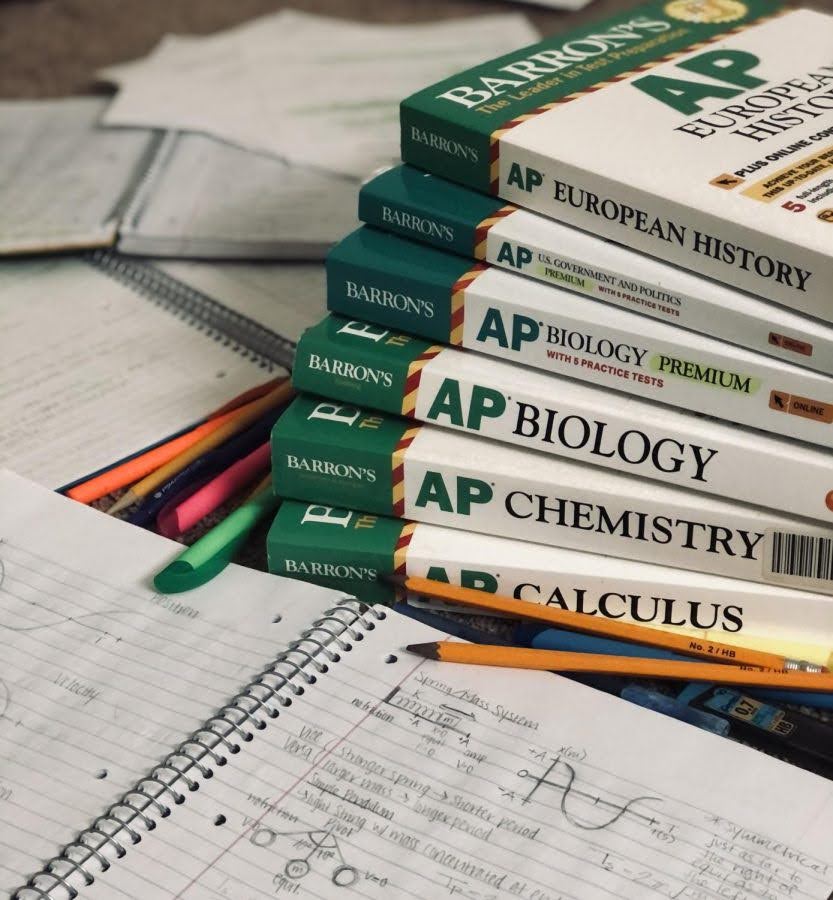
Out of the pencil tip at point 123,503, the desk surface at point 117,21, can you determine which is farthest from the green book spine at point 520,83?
the desk surface at point 117,21

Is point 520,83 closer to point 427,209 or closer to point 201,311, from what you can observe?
point 427,209

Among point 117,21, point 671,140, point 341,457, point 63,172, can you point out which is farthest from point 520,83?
point 117,21

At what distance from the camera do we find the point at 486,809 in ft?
1.67

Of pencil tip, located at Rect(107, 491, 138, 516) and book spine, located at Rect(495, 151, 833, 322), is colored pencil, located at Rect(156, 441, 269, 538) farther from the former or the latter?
book spine, located at Rect(495, 151, 833, 322)

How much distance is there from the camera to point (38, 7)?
50.1 inches

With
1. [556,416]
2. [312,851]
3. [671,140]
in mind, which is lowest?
[312,851]

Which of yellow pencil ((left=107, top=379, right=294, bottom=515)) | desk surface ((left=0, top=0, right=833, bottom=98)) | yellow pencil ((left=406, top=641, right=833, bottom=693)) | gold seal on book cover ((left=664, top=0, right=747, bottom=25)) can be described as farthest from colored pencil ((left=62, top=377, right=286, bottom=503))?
desk surface ((left=0, top=0, right=833, bottom=98))

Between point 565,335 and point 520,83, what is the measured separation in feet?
0.50

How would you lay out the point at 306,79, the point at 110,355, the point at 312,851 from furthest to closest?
the point at 306,79, the point at 110,355, the point at 312,851

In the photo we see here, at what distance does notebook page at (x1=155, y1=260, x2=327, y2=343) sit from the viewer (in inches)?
32.7

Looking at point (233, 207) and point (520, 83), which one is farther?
point (233, 207)

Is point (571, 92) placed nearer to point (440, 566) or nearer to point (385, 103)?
point (440, 566)

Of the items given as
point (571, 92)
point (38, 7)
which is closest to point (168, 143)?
point (38, 7)

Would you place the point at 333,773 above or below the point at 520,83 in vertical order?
below
